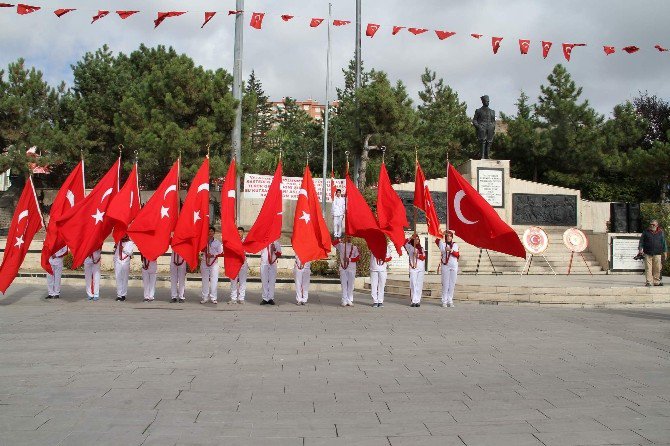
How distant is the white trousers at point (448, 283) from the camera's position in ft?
45.0

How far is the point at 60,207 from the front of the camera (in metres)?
13.6

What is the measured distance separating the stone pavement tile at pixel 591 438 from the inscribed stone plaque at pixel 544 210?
753 inches

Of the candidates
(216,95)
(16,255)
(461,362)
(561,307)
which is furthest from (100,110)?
(461,362)

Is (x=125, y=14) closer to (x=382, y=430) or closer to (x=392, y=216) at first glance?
Result: (x=392, y=216)

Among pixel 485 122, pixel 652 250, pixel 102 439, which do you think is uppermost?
pixel 485 122

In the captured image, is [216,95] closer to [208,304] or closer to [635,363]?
[208,304]

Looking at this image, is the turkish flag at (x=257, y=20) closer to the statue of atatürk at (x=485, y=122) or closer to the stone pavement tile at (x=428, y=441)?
the statue of atatürk at (x=485, y=122)

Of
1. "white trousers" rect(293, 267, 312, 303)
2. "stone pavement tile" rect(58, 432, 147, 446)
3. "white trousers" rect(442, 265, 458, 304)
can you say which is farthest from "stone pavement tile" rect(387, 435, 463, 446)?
"white trousers" rect(293, 267, 312, 303)

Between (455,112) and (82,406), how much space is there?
40186 millimetres

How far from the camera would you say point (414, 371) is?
7.34 meters

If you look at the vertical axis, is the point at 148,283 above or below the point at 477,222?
below

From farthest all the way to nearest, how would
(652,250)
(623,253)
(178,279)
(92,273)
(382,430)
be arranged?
(623,253)
(652,250)
(178,279)
(92,273)
(382,430)

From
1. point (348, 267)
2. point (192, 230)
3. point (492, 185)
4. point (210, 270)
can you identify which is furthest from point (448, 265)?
point (492, 185)

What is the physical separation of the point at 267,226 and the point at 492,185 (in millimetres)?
12677
